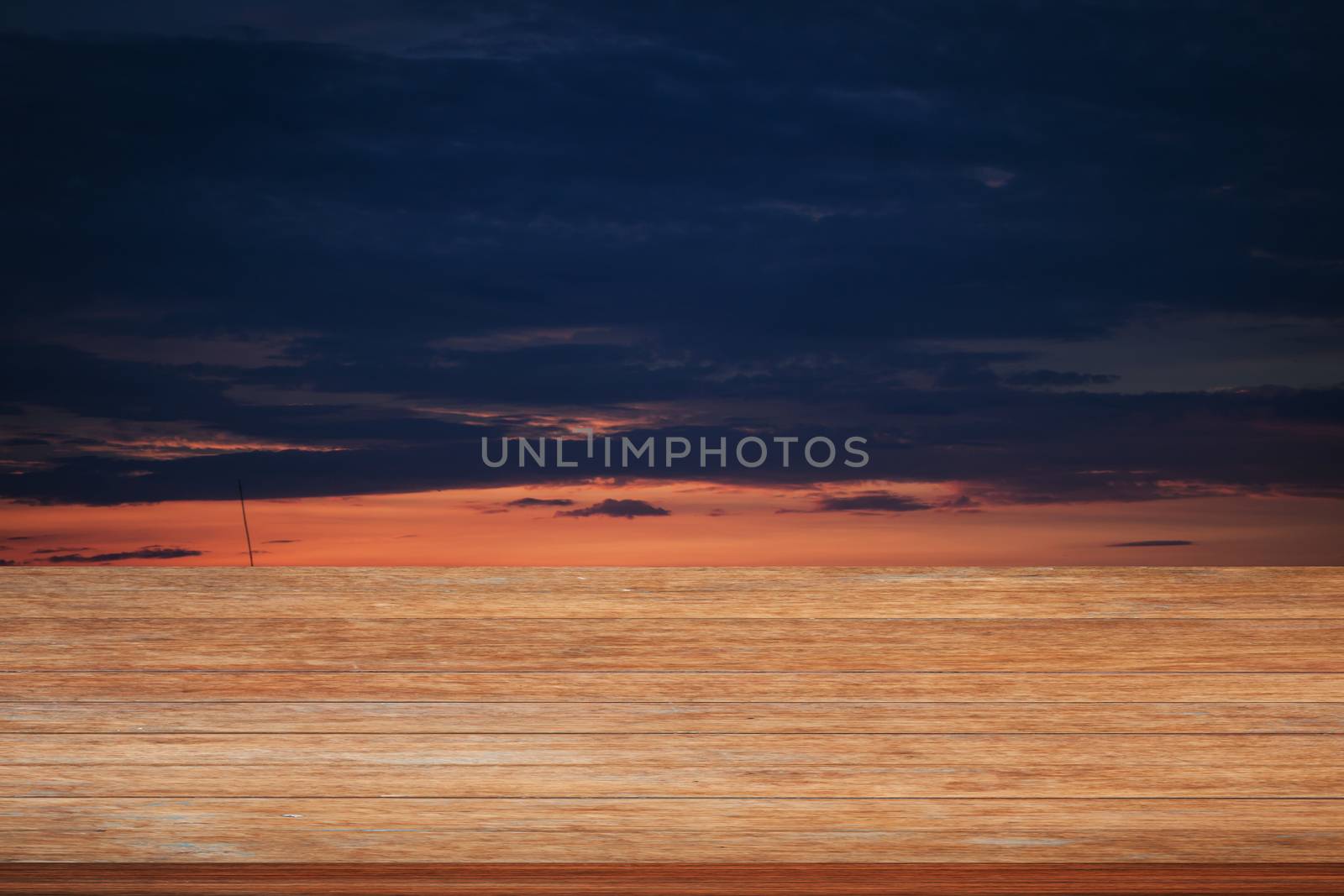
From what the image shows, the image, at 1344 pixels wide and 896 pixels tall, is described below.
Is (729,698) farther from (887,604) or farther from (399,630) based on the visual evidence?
(399,630)

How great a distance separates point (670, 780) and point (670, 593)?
2.05ft

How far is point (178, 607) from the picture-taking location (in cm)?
228

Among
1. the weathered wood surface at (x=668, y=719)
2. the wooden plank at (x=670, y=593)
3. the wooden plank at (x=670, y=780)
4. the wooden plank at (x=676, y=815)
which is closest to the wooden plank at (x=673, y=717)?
the weathered wood surface at (x=668, y=719)

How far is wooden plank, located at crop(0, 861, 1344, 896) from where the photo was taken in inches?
54.5

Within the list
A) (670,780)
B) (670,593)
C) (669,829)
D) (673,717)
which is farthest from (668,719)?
(670,593)

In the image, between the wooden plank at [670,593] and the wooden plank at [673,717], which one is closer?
the wooden plank at [673,717]

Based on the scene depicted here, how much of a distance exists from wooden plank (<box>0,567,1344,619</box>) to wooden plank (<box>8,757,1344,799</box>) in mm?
504

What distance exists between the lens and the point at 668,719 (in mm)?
1903

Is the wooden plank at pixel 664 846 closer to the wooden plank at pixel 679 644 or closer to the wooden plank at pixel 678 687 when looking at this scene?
the wooden plank at pixel 678 687

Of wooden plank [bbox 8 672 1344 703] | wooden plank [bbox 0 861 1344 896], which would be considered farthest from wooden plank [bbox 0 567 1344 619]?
wooden plank [bbox 0 861 1344 896]

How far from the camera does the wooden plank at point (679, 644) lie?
6.84 ft

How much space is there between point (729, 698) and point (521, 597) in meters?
0.51

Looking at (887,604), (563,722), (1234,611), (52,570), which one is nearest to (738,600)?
(887,604)

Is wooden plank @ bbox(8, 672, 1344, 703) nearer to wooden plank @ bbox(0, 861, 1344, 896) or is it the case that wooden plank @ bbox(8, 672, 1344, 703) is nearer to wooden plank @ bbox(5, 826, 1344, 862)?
wooden plank @ bbox(5, 826, 1344, 862)
